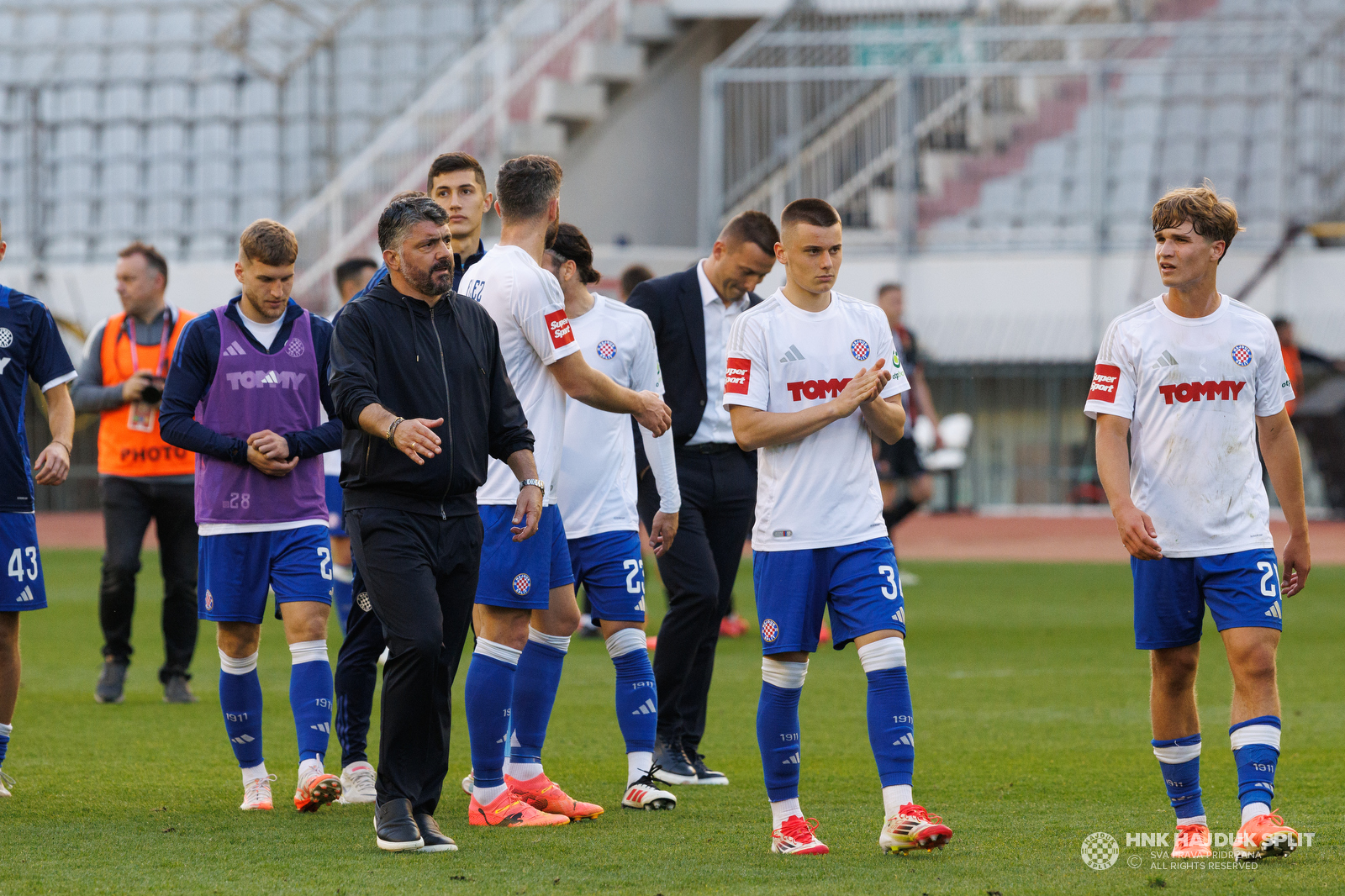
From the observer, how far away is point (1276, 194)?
A: 922 inches

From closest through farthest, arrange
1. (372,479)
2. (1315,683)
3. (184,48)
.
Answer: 1. (372,479)
2. (1315,683)
3. (184,48)

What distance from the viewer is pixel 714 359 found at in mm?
7133

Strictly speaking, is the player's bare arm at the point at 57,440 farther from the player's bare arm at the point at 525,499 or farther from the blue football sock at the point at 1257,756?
the blue football sock at the point at 1257,756

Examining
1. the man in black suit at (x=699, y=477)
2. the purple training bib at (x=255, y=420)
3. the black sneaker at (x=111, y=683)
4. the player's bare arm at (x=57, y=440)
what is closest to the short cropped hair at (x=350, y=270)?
the black sneaker at (x=111, y=683)

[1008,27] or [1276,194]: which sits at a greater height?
[1008,27]

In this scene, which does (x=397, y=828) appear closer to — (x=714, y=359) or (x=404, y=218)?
(x=404, y=218)

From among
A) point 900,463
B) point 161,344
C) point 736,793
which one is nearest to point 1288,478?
point 736,793

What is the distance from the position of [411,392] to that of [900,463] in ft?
26.2

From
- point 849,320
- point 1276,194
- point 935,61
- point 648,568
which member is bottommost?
point 648,568

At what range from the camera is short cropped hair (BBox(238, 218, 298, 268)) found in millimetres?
6133

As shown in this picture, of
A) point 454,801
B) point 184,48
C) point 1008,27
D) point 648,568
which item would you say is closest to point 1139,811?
point 454,801

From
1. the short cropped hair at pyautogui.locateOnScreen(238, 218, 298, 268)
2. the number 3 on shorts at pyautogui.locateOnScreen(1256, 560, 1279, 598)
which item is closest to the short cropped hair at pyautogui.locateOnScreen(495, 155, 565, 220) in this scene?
the short cropped hair at pyautogui.locateOnScreen(238, 218, 298, 268)

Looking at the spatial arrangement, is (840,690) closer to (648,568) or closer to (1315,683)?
(1315,683)

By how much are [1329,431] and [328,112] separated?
563 inches
